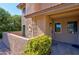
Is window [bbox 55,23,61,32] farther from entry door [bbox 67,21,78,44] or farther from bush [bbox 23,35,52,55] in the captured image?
bush [bbox 23,35,52,55]

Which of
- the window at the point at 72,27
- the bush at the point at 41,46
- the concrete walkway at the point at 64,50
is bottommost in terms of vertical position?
the concrete walkway at the point at 64,50

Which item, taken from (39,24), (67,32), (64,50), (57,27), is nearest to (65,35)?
(67,32)

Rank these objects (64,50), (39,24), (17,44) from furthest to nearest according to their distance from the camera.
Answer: (39,24), (17,44), (64,50)

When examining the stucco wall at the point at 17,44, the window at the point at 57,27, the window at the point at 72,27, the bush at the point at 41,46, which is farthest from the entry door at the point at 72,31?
the bush at the point at 41,46

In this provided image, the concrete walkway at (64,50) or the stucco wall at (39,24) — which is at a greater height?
the stucco wall at (39,24)

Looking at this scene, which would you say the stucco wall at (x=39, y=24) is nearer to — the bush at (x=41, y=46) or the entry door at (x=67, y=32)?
the entry door at (x=67, y=32)

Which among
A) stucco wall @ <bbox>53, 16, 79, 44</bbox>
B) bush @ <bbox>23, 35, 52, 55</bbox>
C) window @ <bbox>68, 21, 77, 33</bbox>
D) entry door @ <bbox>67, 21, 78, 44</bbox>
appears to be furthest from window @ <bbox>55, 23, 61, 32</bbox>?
bush @ <bbox>23, 35, 52, 55</bbox>

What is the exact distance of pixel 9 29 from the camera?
117 feet

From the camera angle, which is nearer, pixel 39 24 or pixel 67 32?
pixel 39 24

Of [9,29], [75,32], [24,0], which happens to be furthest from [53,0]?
[9,29]

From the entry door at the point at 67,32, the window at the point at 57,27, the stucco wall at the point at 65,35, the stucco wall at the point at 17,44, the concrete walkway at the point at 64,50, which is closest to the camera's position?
the stucco wall at the point at 17,44

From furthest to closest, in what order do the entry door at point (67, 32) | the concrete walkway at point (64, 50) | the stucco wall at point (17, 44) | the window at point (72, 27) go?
the window at point (72, 27), the entry door at point (67, 32), the concrete walkway at point (64, 50), the stucco wall at point (17, 44)

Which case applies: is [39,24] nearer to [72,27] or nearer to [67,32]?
[67,32]
